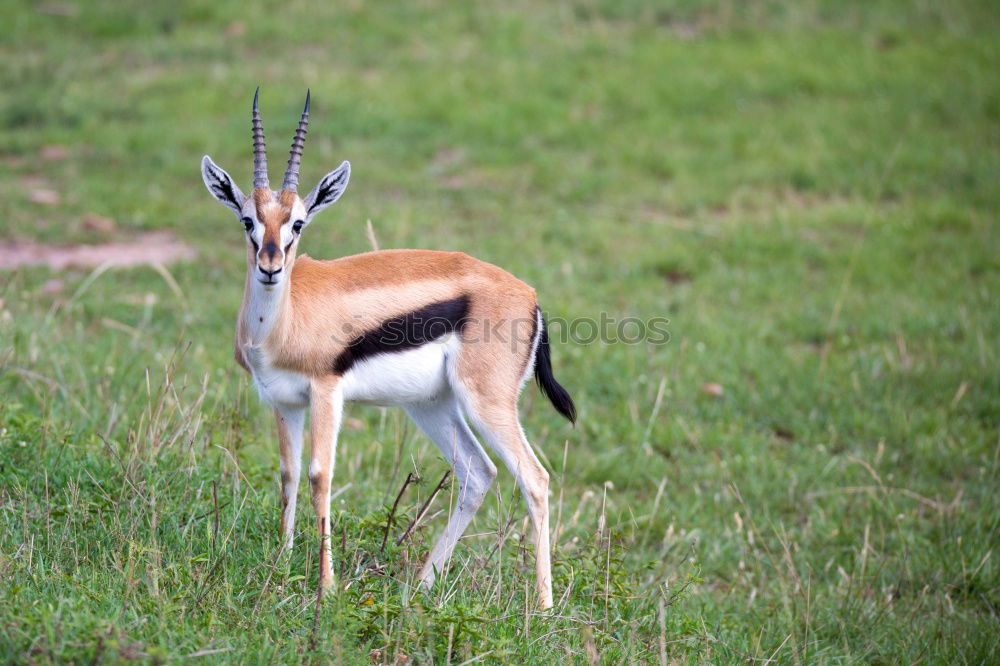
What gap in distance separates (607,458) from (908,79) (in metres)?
8.07

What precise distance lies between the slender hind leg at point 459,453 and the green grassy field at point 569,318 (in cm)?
19

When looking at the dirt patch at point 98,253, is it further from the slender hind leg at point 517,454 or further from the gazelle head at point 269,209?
the slender hind leg at point 517,454

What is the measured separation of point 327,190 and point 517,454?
1.28m

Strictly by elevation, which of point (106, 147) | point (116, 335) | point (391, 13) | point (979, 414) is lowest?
point (979, 414)

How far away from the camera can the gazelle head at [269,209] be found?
3791mm

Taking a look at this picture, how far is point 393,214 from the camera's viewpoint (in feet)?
30.0

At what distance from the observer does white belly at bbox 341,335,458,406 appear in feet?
13.7

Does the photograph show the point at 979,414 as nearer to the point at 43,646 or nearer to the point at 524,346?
the point at 524,346

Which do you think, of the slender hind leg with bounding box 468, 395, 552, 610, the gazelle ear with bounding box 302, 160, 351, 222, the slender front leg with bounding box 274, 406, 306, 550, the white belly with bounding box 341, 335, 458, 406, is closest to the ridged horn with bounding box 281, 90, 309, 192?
the gazelle ear with bounding box 302, 160, 351, 222

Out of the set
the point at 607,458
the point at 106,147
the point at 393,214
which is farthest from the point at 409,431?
the point at 106,147

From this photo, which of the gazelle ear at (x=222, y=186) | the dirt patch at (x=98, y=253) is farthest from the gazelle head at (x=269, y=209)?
the dirt patch at (x=98, y=253)

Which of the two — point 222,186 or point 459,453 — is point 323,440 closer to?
point 459,453

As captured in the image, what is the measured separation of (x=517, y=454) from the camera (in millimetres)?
4223

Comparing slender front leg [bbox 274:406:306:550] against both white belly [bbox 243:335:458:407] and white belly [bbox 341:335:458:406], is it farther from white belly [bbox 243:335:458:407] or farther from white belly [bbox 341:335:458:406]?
white belly [bbox 341:335:458:406]
